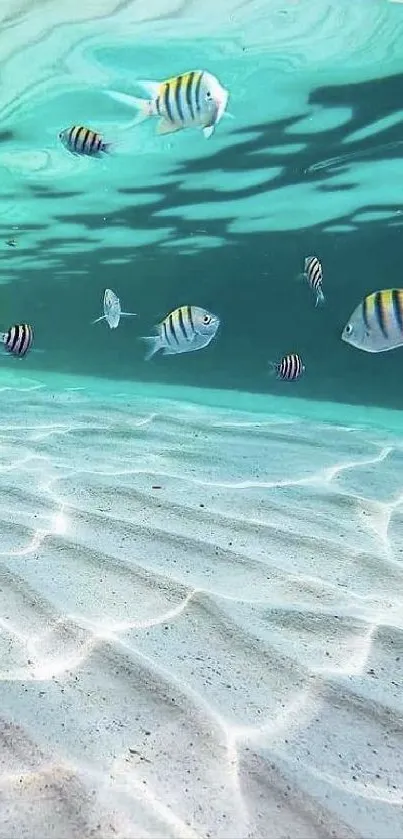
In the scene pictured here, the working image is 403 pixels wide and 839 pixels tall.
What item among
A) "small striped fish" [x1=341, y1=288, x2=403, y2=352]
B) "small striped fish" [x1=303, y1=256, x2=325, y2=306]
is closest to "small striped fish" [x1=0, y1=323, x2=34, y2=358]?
"small striped fish" [x1=341, y1=288, x2=403, y2=352]

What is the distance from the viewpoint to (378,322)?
16.1ft

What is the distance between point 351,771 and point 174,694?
0.83m

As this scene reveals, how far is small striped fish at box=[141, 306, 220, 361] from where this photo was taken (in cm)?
556

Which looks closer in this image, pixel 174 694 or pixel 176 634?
pixel 174 694

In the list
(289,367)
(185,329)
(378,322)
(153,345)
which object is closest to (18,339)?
(153,345)

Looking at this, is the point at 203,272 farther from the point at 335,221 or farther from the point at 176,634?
the point at 176,634

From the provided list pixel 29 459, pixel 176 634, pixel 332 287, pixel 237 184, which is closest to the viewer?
pixel 176 634

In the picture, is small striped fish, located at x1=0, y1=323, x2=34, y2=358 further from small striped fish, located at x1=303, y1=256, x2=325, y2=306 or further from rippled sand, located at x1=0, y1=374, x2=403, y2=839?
small striped fish, located at x1=303, y1=256, x2=325, y2=306

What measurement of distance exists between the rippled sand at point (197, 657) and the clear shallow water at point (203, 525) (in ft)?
0.04

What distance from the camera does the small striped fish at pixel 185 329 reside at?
556 centimetres

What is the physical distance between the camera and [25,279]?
3894cm

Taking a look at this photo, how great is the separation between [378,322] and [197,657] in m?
3.12

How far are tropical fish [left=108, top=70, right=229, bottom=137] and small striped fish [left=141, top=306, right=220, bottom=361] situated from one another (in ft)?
5.10

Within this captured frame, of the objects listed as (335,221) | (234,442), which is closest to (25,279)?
(335,221)
